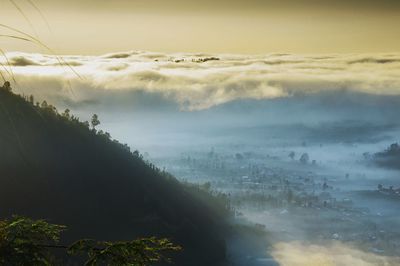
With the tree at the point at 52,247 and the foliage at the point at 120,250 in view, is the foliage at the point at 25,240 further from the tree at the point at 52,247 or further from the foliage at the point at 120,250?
the foliage at the point at 120,250

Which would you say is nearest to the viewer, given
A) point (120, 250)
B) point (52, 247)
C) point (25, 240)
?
point (120, 250)

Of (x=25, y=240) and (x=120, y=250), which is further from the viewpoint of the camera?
(x=25, y=240)

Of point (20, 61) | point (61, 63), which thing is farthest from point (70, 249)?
point (20, 61)

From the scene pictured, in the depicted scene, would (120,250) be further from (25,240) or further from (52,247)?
(25,240)

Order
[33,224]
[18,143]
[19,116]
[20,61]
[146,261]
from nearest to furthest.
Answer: [18,143]
[146,261]
[33,224]
[19,116]
[20,61]

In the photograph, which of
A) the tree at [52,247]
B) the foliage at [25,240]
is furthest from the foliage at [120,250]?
the foliage at [25,240]

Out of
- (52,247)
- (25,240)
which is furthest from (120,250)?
(25,240)

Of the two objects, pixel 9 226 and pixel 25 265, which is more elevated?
pixel 9 226

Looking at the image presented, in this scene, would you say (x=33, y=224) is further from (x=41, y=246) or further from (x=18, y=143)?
(x=18, y=143)
